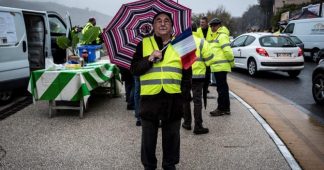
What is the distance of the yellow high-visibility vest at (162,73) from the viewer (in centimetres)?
350

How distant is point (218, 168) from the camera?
14.4ft

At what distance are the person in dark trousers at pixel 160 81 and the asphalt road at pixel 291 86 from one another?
14.2 ft

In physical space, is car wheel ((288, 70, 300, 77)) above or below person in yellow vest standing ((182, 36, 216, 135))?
below

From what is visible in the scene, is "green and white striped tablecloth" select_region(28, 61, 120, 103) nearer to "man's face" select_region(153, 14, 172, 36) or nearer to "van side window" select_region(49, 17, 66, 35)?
"man's face" select_region(153, 14, 172, 36)

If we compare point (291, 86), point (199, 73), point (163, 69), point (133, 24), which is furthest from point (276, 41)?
point (163, 69)

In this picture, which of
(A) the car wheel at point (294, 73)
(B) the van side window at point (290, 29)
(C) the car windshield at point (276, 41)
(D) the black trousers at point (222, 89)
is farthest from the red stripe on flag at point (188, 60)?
(B) the van side window at point (290, 29)

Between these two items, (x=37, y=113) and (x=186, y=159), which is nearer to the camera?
(x=186, y=159)

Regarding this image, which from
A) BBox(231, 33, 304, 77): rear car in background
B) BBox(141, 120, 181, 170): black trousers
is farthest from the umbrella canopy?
BBox(231, 33, 304, 77): rear car in background

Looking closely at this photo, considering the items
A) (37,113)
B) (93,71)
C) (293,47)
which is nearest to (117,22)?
(93,71)

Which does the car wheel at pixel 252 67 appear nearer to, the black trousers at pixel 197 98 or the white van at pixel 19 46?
the white van at pixel 19 46

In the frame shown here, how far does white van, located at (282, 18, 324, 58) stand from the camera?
18641 mm

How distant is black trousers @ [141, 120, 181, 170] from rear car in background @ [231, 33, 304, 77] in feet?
31.7

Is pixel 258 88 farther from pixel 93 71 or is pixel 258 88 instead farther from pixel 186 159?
pixel 186 159

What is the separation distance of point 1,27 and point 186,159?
5.06 metres
